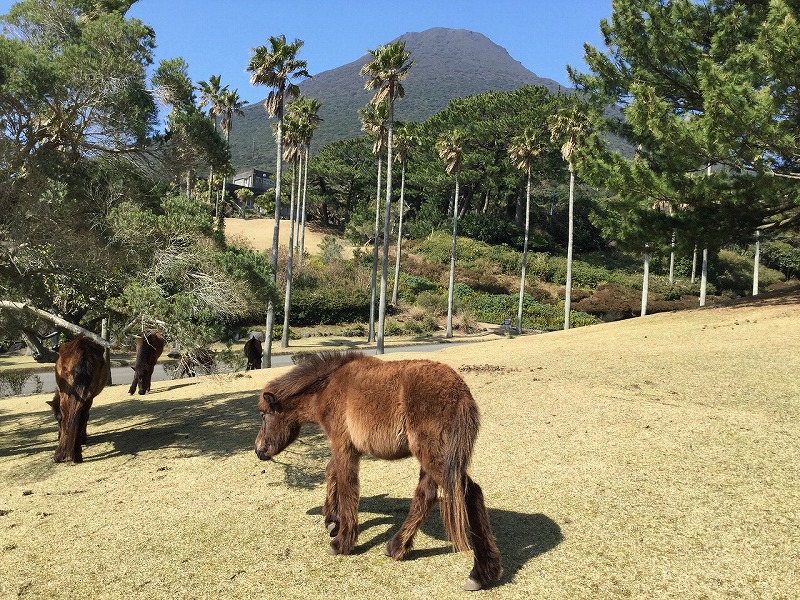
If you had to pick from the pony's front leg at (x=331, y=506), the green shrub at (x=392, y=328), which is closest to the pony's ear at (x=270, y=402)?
the pony's front leg at (x=331, y=506)

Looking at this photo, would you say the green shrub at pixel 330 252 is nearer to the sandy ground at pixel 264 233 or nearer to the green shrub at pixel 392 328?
the sandy ground at pixel 264 233

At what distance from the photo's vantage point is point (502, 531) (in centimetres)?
548

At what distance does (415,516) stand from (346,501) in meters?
0.64

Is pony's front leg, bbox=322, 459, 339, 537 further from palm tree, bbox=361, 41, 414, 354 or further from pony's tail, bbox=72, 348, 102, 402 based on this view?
palm tree, bbox=361, 41, 414, 354

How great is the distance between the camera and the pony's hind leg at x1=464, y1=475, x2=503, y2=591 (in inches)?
175

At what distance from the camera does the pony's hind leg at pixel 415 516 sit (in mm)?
4793

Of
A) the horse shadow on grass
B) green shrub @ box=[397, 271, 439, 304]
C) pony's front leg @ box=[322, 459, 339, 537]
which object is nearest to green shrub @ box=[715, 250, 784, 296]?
green shrub @ box=[397, 271, 439, 304]

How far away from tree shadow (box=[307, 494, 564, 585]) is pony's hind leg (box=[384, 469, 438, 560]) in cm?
14

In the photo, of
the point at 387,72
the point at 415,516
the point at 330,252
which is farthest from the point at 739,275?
the point at 415,516

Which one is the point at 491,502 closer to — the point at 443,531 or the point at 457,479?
the point at 443,531

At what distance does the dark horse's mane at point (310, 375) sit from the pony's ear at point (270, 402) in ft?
0.24

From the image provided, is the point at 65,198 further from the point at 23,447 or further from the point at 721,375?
the point at 721,375

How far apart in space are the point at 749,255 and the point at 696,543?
71.8m

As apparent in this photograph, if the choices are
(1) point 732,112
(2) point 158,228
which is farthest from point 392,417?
(1) point 732,112
